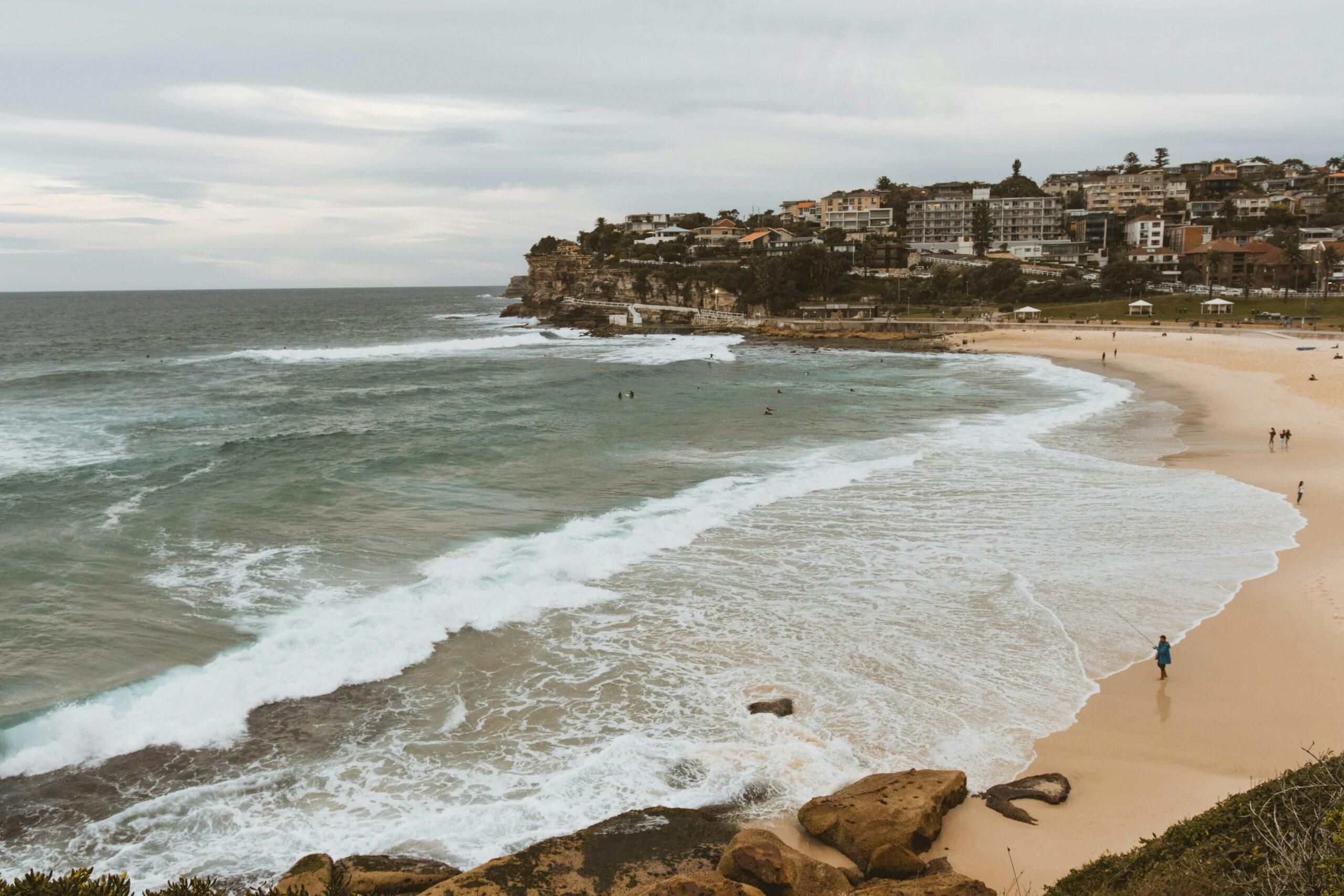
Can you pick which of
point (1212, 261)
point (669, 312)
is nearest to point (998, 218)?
point (1212, 261)

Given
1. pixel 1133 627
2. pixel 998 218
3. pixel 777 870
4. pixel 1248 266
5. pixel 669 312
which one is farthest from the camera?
pixel 998 218

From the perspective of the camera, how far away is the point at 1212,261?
89375 mm

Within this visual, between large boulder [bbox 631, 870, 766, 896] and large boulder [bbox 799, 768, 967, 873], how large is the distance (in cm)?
167

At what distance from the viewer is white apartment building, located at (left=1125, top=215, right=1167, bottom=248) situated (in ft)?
376

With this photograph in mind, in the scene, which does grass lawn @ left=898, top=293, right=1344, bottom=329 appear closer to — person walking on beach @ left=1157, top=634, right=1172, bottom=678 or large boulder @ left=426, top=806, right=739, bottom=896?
person walking on beach @ left=1157, top=634, right=1172, bottom=678

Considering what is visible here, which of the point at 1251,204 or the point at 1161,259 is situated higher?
the point at 1251,204

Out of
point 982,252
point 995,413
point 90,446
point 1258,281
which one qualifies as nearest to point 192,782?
point 90,446

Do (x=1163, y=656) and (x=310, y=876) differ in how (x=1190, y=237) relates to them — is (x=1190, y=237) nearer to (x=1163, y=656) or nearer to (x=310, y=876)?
(x=1163, y=656)

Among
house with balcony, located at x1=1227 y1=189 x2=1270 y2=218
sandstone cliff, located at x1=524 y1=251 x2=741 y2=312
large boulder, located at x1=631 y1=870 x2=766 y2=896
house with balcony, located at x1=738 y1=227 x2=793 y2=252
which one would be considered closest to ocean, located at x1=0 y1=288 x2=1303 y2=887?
large boulder, located at x1=631 y1=870 x2=766 y2=896

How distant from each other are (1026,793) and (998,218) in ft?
422

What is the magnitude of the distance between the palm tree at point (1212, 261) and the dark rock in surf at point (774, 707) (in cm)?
9639

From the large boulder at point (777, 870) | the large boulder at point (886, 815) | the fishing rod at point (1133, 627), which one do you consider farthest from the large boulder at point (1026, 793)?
the fishing rod at point (1133, 627)

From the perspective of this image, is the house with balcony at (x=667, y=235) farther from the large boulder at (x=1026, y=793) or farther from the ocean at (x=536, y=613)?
the large boulder at (x=1026, y=793)

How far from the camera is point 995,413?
3659 cm
